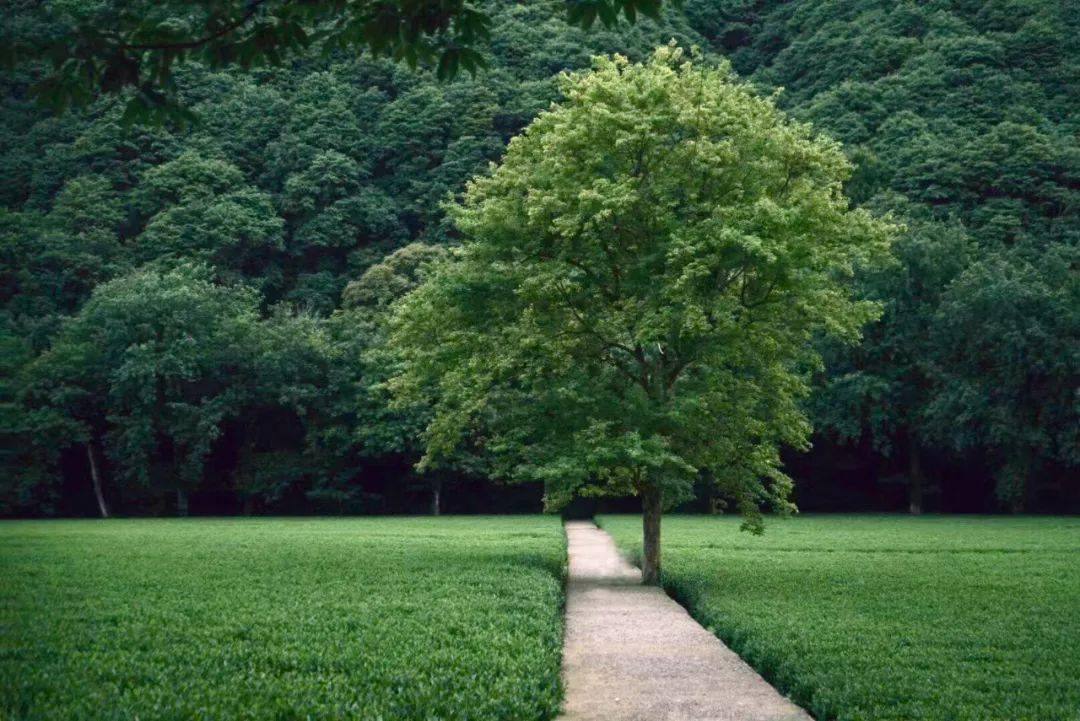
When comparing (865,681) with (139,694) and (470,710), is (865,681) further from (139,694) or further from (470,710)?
(139,694)

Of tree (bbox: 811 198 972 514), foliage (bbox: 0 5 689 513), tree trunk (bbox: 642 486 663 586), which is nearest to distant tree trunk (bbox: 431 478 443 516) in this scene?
foliage (bbox: 0 5 689 513)

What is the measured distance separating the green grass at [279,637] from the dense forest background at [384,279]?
21.8m

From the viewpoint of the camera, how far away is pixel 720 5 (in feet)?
317

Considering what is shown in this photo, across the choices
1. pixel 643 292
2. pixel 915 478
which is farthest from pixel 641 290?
pixel 915 478

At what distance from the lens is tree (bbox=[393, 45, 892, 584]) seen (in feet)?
65.9

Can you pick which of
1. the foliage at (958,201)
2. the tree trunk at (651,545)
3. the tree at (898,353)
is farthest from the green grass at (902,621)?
the tree at (898,353)

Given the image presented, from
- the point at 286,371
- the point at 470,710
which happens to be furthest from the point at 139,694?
the point at 286,371

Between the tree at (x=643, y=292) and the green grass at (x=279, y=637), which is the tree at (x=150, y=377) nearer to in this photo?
the green grass at (x=279, y=637)

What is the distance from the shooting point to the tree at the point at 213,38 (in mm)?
5551

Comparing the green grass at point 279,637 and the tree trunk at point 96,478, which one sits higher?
the tree trunk at point 96,478

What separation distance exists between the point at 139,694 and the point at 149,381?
5024 centimetres

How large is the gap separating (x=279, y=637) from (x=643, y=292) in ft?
39.0

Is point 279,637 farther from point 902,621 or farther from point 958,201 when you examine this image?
point 958,201

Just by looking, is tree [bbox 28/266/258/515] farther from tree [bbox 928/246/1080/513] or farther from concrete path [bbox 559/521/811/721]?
concrete path [bbox 559/521/811/721]
